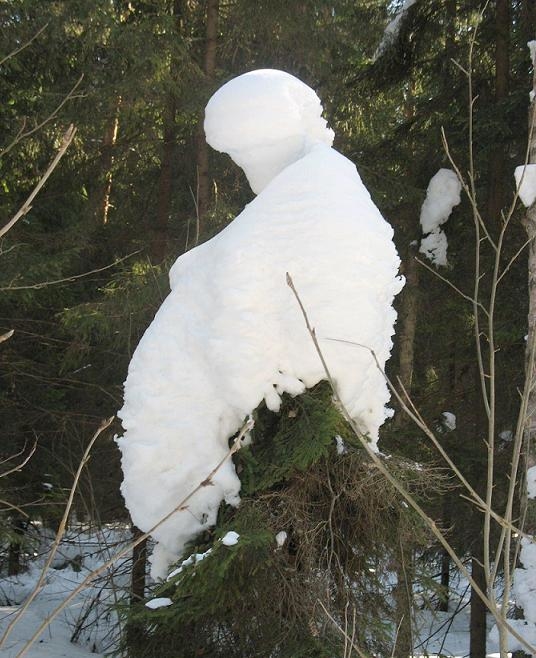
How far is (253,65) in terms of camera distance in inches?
313

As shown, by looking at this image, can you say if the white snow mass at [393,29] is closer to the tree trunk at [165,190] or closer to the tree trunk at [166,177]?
the tree trunk at [166,177]

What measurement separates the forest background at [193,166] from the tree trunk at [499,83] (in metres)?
0.02

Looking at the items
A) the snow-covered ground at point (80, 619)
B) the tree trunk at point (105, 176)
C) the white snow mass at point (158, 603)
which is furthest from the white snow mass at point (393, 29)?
the white snow mass at point (158, 603)

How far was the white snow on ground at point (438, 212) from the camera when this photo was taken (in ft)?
25.0

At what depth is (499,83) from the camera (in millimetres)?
7582

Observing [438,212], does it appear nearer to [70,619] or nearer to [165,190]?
[165,190]

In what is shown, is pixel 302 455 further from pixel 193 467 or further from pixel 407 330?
pixel 407 330

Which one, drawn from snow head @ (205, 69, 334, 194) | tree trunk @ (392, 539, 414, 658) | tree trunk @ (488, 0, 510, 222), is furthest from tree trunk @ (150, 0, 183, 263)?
tree trunk @ (392, 539, 414, 658)

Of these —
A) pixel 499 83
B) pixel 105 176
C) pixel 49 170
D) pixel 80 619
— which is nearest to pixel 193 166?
pixel 105 176

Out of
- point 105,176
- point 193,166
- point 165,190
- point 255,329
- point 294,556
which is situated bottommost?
point 294,556

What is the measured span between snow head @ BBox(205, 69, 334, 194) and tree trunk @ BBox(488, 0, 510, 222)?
4423 millimetres

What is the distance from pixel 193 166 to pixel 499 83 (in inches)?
138

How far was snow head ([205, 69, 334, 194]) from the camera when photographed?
3363mm

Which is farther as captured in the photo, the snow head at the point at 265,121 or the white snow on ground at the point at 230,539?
the snow head at the point at 265,121
